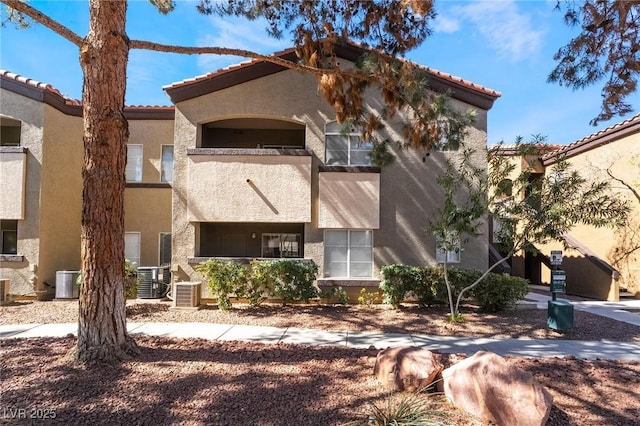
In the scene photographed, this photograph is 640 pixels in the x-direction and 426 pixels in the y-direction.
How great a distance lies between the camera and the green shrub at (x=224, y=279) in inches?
404

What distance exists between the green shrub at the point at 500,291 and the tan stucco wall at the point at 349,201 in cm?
341

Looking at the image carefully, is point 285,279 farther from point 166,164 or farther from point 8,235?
point 8,235

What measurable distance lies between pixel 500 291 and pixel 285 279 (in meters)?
5.88

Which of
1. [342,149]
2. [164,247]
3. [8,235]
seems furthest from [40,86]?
[342,149]

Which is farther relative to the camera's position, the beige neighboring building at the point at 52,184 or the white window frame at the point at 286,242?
the white window frame at the point at 286,242

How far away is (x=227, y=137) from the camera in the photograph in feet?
45.5

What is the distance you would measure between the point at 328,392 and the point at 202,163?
335 inches

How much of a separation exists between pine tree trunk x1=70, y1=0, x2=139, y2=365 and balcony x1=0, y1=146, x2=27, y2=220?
820 cm

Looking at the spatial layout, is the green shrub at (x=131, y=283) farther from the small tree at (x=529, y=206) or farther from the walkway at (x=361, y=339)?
the small tree at (x=529, y=206)

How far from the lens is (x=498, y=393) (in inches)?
170

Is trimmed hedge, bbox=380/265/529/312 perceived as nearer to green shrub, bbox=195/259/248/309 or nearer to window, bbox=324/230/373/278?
window, bbox=324/230/373/278

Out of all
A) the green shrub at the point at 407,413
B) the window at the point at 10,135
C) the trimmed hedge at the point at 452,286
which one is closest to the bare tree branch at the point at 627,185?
the trimmed hedge at the point at 452,286

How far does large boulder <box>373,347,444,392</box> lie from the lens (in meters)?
4.91

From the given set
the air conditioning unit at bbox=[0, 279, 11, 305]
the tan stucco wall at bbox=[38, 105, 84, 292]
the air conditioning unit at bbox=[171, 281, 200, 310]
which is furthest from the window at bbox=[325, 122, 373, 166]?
the air conditioning unit at bbox=[0, 279, 11, 305]
